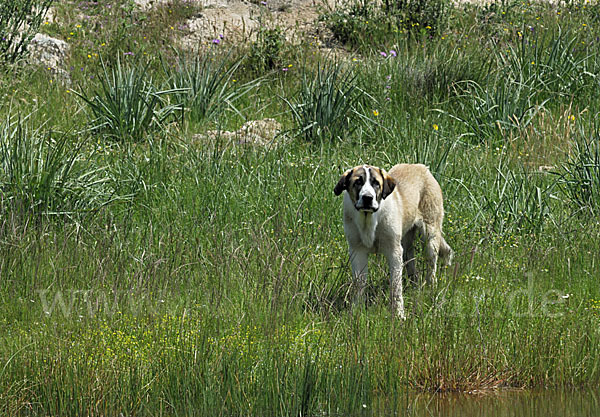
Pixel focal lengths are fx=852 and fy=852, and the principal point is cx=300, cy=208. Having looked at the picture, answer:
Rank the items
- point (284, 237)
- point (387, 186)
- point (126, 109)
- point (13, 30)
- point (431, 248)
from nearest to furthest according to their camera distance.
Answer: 1. point (387, 186)
2. point (431, 248)
3. point (284, 237)
4. point (126, 109)
5. point (13, 30)

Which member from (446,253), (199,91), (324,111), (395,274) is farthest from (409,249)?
(199,91)

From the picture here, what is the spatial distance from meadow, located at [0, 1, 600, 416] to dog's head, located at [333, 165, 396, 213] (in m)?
0.70

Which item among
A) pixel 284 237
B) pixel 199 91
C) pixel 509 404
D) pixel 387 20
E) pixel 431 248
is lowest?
pixel 509 404

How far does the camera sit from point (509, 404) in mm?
5559

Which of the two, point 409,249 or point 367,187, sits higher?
point 367,187

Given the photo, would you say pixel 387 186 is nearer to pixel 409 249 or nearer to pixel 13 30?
pixel 409 249

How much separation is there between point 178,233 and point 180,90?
4.06m

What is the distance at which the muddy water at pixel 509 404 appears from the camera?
17.5ft

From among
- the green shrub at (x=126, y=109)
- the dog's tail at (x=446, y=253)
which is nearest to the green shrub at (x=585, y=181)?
the dog's tail at (x=446, y=253)

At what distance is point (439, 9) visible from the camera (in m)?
15.7

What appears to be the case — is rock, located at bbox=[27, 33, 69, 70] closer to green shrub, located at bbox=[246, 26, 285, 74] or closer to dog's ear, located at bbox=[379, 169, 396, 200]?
green shrub, located at bbox=[246, 26, 285, 74]

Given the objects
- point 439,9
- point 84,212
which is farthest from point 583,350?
point 439,9

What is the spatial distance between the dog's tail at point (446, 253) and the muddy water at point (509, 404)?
188 cm

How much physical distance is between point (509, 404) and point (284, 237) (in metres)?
2.85
